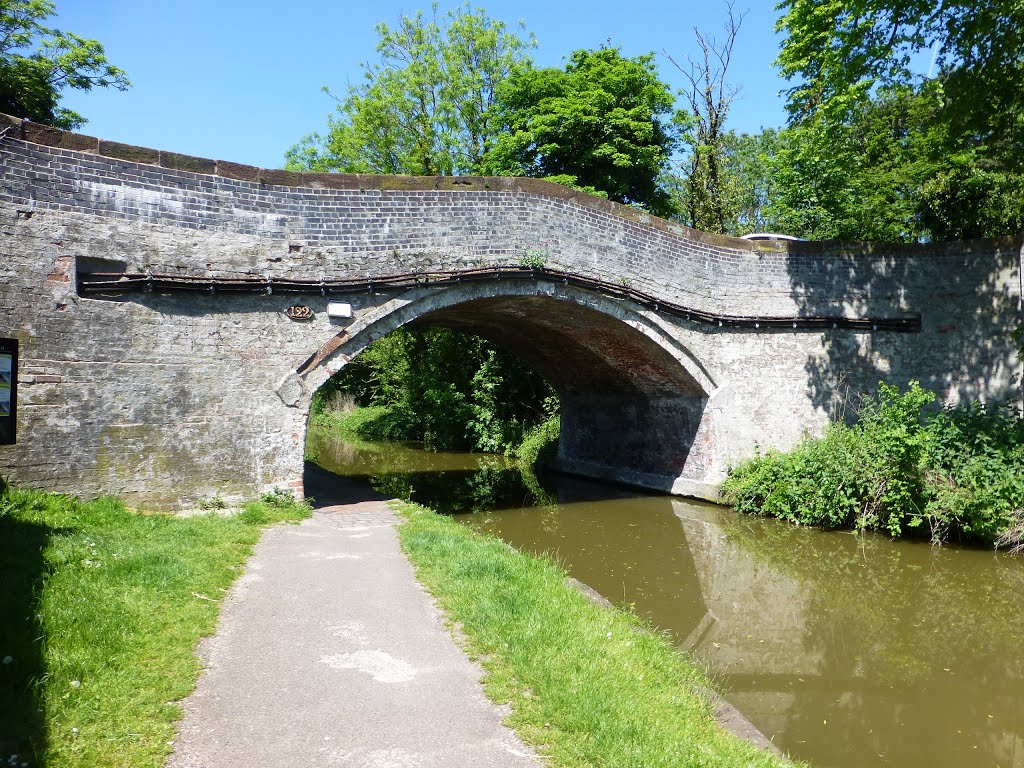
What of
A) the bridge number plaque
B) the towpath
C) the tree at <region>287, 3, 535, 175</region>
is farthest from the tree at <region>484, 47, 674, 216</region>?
the towpath

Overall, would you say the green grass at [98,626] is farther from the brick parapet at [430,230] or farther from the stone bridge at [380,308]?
the brick parapet at [430,230]

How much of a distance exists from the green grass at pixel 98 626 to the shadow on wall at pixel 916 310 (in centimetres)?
921

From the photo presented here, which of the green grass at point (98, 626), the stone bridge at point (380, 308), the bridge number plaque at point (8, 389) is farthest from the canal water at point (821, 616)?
the bridge number plaque at point (8, 389)

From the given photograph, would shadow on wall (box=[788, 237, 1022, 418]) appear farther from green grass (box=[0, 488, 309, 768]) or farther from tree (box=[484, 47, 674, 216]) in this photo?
green grass (box=[0, 488, 309, 768])

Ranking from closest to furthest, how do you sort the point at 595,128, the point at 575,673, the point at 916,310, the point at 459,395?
the point at 575,673, the point at 916,310, the point at 595,128, the point at 459,395

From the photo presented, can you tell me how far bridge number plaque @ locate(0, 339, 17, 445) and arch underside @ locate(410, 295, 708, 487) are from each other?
16.9 ft

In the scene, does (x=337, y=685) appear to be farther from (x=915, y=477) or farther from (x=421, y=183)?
(x=915, y=477)

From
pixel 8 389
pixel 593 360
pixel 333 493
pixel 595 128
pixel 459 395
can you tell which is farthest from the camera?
pixel 459 395

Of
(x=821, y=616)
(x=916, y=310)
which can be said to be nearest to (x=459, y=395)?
(x=916, y=310)

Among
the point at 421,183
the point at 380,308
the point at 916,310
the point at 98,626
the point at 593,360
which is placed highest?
the point at 421,183

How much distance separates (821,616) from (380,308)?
19.0 ft

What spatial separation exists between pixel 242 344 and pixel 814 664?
6.40m

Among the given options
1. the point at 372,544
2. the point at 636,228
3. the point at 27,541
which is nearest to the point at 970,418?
the point at 636,228

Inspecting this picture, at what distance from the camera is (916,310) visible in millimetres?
11156
